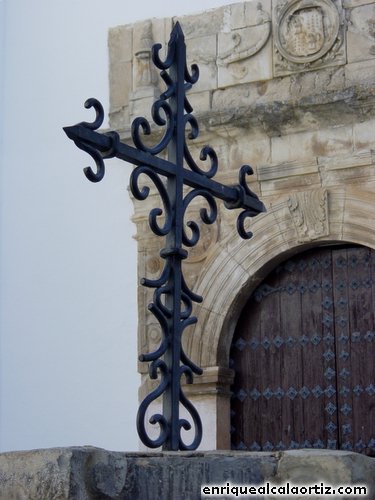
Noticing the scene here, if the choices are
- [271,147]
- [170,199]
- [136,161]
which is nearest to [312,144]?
[271,147]

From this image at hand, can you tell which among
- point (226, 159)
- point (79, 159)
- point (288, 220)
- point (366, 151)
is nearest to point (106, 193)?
point (79, 159)

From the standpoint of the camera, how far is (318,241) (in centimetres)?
618

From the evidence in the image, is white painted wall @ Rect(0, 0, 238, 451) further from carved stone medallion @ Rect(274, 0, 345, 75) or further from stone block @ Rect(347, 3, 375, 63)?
stone block @ Rect(347, 3, 375, 63)

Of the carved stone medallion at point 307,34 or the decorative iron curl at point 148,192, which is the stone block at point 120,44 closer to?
the carved stone medallion at point 307,34

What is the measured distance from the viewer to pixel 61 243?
23.1 ft

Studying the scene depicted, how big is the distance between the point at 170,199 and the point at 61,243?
12.7 ft

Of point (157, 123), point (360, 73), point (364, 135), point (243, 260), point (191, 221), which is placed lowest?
point (191, 221)

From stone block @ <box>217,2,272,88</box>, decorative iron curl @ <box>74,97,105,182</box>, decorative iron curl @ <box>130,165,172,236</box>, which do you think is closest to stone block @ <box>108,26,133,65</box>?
stone block @ <box>217,2,272,88</box>

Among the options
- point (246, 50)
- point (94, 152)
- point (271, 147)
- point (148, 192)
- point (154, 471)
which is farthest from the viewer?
point (246, 50)

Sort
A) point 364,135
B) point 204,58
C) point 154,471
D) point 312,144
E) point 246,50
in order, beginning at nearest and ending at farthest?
point 154,471 < point 364,135 < point 312,144 < point 246,50 < point 204,58

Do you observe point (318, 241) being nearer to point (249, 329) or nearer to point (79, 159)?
point (249, 329)

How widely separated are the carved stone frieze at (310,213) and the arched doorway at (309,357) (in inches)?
8.7

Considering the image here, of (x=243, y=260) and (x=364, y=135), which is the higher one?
(x=364, y=135)

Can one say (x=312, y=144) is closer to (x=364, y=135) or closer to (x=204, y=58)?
(x=364, y=135)
